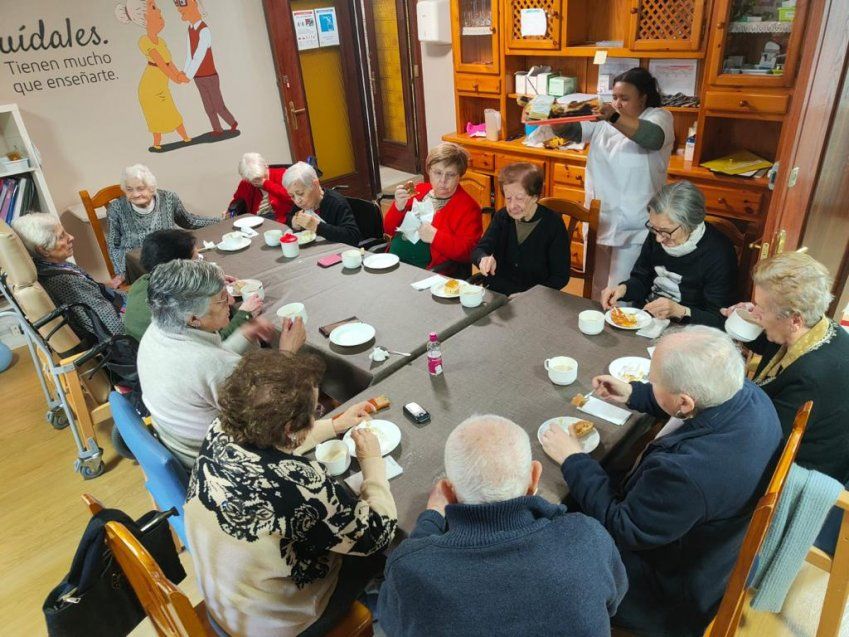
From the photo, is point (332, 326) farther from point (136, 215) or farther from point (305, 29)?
point (305, 29)

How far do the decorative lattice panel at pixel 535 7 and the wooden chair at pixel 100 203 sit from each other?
3.08 m

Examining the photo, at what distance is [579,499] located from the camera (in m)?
1.54

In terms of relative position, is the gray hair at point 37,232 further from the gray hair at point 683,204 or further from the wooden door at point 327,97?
the gray hair at point 683,204

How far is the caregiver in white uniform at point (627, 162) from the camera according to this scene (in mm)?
3059

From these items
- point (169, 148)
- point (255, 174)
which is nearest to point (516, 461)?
point (255, 174)

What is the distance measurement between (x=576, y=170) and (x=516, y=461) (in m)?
3.37

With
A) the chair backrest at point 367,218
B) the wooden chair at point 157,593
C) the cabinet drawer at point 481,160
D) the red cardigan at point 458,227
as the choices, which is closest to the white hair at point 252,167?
the chair backrest at point 367,218

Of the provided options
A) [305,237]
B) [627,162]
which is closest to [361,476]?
[305,237]

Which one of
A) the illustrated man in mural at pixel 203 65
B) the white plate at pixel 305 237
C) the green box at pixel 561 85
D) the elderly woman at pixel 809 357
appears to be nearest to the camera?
the elderly woman at pixel 809 357

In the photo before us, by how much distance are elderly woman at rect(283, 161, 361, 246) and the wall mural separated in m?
1.97

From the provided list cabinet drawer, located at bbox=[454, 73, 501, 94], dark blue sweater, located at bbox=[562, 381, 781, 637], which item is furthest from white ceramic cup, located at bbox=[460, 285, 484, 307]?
cabinet drawer, located at bbox=[454, 73, 501, 94]

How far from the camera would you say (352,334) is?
2355mm

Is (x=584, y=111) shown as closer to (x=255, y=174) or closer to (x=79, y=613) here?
(x=255, y=174)

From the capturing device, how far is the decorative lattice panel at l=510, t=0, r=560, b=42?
3.99 m
